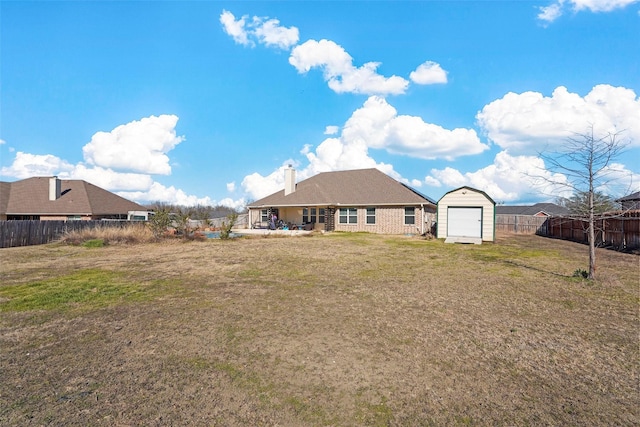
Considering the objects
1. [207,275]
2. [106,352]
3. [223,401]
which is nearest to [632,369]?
[223,401]

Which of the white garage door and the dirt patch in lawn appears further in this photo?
the white garage door

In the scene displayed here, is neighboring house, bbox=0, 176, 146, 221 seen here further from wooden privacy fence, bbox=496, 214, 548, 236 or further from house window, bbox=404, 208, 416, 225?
wooden privacy fence, bbox=496, 214, 548, 236

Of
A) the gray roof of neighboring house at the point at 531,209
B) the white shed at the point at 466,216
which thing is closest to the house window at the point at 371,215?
the white shed at the point at 466,216

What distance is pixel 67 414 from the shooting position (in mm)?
3170

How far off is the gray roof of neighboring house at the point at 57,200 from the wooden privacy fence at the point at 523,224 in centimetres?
3997

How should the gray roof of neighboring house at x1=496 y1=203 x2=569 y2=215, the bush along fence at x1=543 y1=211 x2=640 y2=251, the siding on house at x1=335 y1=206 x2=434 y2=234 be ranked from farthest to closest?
the gray roof of neighboring house at x1=496 y1=203 x2=569 y2=215
the siding on house at x1=335 y1=206 x2=434 y2=234
the bush along fence at x1=543 y1=211 x2=640 y2=251

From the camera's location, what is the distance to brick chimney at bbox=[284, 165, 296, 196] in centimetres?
3062

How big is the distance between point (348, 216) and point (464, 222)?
915cm

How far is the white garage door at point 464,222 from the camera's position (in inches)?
854

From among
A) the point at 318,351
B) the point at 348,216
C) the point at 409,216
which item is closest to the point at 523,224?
the point at 409,216

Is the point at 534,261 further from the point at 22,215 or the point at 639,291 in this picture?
the point at 22,215

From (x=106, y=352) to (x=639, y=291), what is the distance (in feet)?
37.7

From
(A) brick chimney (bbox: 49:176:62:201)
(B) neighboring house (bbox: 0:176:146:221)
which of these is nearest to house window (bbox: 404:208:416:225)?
(B) neighboring house (bbox: 0:176:146:221)

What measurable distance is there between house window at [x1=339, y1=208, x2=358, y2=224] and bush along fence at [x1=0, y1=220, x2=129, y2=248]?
1700 cm
